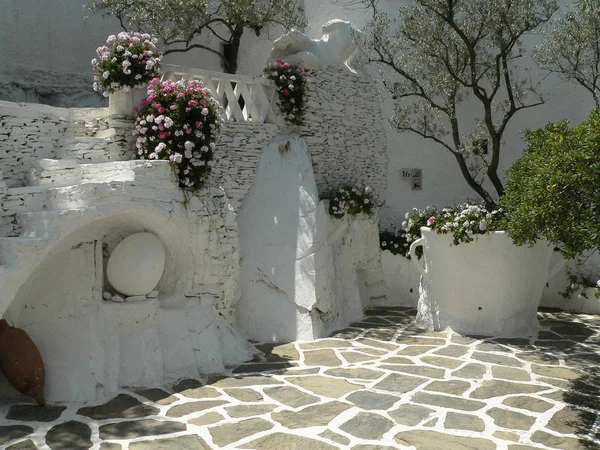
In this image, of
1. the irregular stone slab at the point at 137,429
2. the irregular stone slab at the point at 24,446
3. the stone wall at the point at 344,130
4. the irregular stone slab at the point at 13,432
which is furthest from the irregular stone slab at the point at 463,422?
the stone wall at the point at 344,130

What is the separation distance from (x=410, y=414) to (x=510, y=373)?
193 cm

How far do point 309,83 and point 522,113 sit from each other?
189 inches

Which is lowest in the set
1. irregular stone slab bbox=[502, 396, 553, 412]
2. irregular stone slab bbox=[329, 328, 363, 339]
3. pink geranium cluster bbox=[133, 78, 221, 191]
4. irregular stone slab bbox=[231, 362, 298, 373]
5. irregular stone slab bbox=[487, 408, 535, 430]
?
irregular stone slab bbox=[487, 408, 535, 430]

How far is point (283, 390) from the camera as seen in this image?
21.6 ft

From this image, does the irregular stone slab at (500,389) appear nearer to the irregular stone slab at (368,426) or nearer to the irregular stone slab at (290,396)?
the irregular stone slab at (368,426)

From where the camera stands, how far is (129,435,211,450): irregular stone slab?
5.12m

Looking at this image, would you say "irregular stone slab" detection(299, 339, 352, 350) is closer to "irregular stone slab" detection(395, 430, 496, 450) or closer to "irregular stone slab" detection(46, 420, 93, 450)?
"irregular stone slab" detection(395, 430, 496, 450)

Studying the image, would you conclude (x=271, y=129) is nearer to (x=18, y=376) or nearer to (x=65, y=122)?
(x=65, y=122)

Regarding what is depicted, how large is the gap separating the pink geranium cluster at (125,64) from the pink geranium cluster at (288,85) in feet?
8.08

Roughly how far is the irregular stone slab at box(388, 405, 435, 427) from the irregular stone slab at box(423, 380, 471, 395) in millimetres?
606

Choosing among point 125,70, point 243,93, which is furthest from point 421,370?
point 125,70

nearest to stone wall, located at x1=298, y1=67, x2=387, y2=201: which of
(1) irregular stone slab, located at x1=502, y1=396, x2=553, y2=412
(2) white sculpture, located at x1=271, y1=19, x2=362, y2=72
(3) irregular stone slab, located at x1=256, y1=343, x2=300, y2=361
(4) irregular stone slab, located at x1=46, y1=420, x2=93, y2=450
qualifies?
(2) white sculpture, located at x1=271, y1=19, x2=362, y2=72

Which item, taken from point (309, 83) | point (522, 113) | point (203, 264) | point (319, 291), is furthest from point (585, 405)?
point (522, 113)

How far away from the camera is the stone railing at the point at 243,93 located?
28.1 feet
